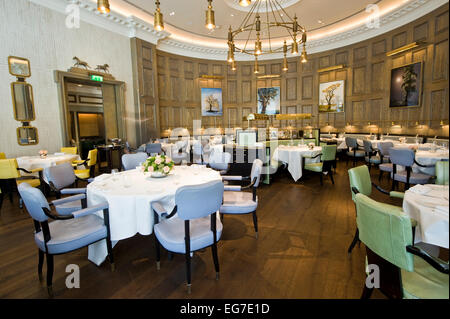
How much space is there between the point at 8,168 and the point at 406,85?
1088 cm

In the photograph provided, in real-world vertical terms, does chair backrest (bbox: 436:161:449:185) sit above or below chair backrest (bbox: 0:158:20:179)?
above

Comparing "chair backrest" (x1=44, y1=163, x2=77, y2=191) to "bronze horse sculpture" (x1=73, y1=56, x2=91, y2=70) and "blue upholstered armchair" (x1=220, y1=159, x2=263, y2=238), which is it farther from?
"bronze horse sculpture" (x1=73, y1=56, x2=91, y2=70)

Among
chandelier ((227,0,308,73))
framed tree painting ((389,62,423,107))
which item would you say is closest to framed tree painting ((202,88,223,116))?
chandelier ((227,0,308,73))

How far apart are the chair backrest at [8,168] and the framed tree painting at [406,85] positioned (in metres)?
10.2

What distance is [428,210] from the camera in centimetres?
176

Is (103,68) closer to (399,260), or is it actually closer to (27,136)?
(27,136)

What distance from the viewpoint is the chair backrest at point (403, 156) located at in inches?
157

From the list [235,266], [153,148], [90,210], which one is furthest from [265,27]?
[90,210]

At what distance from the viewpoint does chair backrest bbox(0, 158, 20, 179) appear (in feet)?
13.7

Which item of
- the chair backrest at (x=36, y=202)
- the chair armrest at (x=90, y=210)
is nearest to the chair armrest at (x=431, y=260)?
the chair armrest at (x=90, y=210)

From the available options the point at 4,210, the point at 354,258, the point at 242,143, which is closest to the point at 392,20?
the point at 242,143

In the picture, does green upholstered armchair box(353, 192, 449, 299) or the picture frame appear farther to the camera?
the picture frame

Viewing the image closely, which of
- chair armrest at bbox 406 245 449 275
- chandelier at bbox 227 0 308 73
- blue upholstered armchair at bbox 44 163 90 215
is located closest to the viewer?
chair armrest at bbox 406 245 449 275

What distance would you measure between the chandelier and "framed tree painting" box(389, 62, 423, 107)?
3.40 meters
